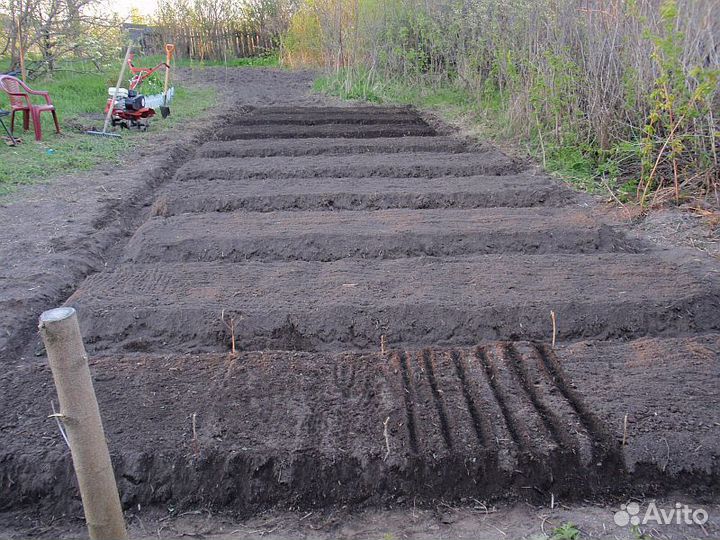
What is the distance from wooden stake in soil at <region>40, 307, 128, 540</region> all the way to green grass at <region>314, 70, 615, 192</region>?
218 inches

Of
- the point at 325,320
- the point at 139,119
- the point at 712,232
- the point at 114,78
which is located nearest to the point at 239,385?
the point at 325,320

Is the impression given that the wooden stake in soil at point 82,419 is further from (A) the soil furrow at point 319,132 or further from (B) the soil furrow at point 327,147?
(A) the soil furrow at point 319,132

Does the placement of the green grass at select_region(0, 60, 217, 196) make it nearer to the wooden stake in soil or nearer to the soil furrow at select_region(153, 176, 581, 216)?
the soil furrow at select_region(153, 176, 581, 216)

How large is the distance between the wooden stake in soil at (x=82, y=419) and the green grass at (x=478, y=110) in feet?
18.2

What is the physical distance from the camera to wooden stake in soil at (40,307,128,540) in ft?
4.82

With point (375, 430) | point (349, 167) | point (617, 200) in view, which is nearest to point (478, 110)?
point (349, 167)

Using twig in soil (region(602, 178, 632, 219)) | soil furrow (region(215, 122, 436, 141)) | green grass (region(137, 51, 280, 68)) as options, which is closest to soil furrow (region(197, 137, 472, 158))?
soil furrow (region(215, 122, 436, 141))

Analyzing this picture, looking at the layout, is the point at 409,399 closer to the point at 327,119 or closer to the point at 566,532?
the point at 566,532

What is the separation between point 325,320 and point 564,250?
6.84 feet

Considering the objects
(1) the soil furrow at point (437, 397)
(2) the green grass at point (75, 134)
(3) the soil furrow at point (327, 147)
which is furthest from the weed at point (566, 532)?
(3) the soil furrow at point (327, 147)

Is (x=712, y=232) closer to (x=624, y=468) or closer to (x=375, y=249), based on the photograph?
(x=375, y=249)

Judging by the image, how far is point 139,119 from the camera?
9133 mm

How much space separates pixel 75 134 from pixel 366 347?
274 inches

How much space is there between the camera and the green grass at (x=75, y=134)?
6.86 m
